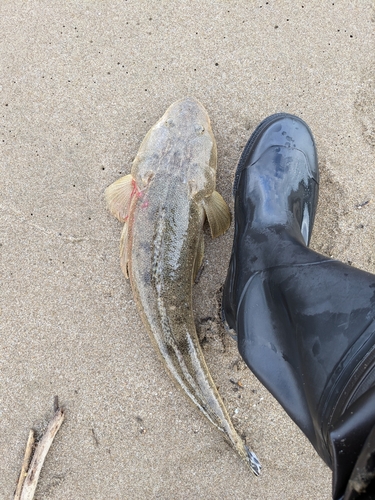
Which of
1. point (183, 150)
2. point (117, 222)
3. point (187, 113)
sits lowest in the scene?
point (117, 222)

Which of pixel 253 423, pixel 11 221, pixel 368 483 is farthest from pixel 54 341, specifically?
pixel 368 483

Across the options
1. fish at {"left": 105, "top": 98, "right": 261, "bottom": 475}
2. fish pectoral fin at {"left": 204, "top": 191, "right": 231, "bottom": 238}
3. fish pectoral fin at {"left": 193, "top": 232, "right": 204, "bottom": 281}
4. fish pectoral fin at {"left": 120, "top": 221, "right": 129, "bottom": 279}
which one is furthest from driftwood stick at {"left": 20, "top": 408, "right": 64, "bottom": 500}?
fish pectoral fin at {"left": 204, "top": 191, "right": 231, "bottom": 238}

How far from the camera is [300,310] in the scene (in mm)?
2176

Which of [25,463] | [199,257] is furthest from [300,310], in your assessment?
[25,463]

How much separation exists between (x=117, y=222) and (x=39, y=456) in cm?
181

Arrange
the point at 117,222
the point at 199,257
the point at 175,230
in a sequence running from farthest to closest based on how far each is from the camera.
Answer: the point at 117,222 < the point at 199,257 < the point at 175,230

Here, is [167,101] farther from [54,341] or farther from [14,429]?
[14,429]

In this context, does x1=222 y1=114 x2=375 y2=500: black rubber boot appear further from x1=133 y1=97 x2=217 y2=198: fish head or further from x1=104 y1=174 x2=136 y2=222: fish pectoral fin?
x1=104 y1=174 x2=136 y2=222: fish pectoral fin

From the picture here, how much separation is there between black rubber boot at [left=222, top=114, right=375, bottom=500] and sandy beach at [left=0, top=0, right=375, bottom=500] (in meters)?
0.26

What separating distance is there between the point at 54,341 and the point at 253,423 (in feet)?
5.33

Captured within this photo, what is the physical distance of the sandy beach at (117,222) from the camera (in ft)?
10.1

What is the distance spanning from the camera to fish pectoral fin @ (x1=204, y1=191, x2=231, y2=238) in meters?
3.11

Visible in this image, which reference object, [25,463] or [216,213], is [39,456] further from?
[216,213]

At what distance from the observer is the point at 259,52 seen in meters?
3.29
